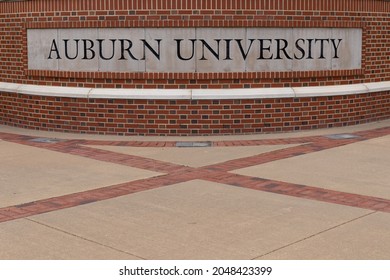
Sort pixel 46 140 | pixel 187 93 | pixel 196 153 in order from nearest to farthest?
pixel 196 153 < pixel 46 140 < pixel 187 93

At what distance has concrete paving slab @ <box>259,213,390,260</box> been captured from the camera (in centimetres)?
452

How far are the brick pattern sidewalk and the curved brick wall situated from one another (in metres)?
0.65

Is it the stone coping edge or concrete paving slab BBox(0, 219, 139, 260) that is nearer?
concrete paving slab BBox(0, 219, 139, 260)

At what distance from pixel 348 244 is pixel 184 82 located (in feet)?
18.4

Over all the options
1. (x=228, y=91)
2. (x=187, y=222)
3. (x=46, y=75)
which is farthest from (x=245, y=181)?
(x=46, y=75)

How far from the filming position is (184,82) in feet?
32.7

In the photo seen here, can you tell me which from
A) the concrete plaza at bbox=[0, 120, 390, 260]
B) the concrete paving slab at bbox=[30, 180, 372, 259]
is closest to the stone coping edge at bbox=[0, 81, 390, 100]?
the concrete plaza at bbox=[0, 120, 390, 260]

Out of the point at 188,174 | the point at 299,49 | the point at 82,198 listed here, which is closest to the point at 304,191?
the point at 188,174

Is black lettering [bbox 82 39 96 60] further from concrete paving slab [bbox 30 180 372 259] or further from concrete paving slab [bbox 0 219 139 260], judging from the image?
concrete paving slab [bbox 0 219 139 260]

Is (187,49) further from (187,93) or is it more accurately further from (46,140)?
(46,140)

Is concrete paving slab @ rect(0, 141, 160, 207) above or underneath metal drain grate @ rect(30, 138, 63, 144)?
underneath

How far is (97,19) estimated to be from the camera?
33.0ft

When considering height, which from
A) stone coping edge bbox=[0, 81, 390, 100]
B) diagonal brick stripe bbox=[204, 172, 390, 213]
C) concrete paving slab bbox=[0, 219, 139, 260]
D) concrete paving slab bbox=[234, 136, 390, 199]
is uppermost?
stone coping edge bbox=[0, 81, 390, 100]

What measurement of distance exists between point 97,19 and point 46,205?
4.80 m
